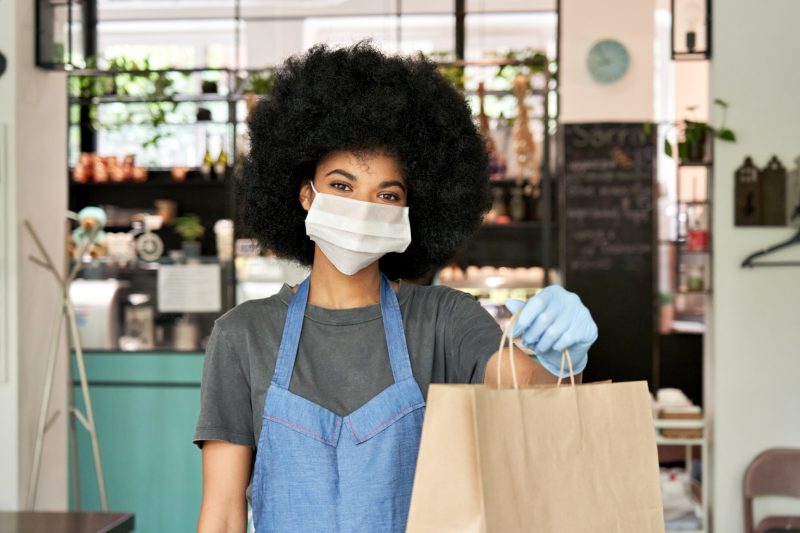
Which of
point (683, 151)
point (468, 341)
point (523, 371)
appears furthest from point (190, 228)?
point (523, 371)

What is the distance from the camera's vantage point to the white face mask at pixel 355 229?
155cm

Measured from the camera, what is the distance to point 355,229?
1541 millimetres

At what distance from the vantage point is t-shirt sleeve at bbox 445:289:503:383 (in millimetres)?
1550

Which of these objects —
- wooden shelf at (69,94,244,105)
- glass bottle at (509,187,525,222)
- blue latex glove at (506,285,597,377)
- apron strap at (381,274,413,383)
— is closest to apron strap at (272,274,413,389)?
apron strap at (381,274,413,383)

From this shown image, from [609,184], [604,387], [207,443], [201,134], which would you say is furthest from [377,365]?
[201,134]

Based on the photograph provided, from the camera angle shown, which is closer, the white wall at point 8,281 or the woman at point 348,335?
the woman at point 348,335

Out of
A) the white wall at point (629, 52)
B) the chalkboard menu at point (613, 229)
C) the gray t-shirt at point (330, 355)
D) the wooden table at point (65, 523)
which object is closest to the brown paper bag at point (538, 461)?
the gray t-shirt at point (330, 355)

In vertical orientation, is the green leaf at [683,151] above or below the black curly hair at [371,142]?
above

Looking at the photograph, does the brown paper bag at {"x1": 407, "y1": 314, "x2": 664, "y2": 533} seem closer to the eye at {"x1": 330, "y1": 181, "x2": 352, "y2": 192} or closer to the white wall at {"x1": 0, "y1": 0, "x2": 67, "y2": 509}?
the eye at {"x1": 330, "y1": 181, "x2": 352, "y2": 192}

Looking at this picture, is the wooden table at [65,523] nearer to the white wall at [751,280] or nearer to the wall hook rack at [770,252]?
the white wall at [751,280]

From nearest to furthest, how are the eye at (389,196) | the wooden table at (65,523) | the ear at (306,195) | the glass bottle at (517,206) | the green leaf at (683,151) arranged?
1. the eye at (389,196)
2. the ear at (306,195)
3. the wooden table at (65,523)
4. the green leaf at (683,151)
5. the glass bottle at (517,206)

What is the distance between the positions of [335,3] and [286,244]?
623 cm

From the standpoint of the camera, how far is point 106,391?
15.8 ft

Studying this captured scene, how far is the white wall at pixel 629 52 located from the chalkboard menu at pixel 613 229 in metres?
0.13
